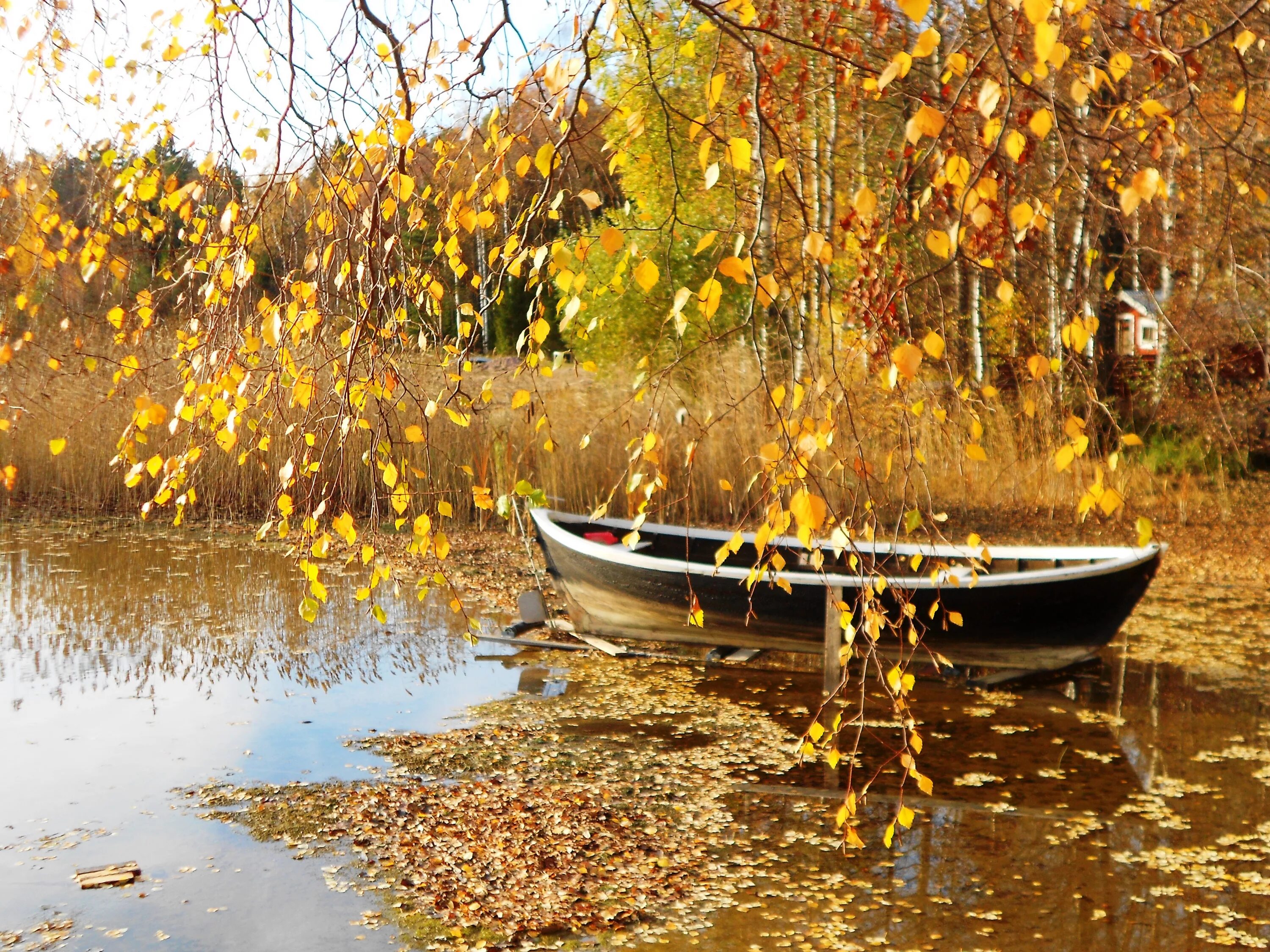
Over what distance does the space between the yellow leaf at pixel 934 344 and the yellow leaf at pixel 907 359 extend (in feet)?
0.38

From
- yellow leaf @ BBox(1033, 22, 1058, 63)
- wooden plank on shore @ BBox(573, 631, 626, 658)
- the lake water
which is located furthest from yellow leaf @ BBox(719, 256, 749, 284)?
wooden plank on shore @ BBox(573, 631, 626, 658)

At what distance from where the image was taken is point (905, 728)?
88.9 inches

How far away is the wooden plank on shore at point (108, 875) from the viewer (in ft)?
11.2

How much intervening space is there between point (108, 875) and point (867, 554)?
3734mm

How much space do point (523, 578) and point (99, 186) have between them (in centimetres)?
450

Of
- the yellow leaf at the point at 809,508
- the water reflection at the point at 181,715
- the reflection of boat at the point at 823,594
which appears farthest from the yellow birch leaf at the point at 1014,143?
the reflection of boat at the point at 823,594

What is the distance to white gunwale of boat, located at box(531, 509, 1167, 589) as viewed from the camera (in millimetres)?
5180

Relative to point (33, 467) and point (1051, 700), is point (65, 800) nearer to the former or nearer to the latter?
point (1051, 700)

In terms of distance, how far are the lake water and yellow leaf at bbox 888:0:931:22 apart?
95.5 inches

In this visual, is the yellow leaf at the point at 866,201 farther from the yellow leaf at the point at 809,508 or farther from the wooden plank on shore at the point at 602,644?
the wooden plank on shore at the point at 602,644

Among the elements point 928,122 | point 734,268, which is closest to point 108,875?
point 734,268

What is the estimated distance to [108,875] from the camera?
3.44 metres

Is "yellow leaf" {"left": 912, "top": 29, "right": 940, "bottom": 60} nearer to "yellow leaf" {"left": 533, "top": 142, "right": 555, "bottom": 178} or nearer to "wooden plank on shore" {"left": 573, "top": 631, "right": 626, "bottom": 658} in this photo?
"yellow leaf" {"left": 533, "top": 142, "right": 555, "bottom": 178}

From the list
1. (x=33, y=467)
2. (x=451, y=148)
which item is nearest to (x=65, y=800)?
(x=451, y=148)
